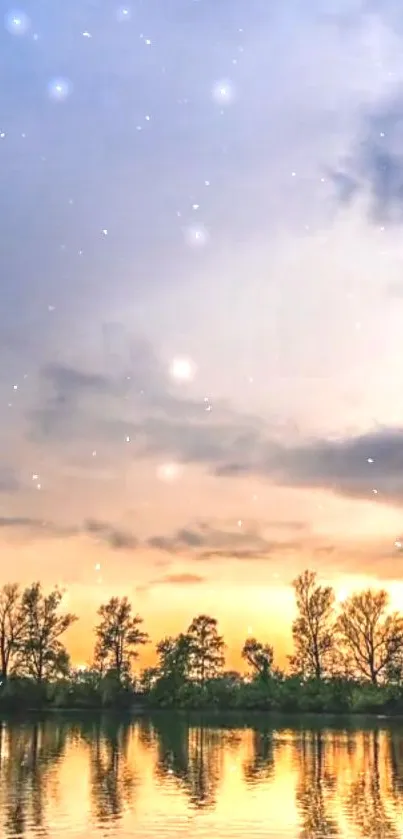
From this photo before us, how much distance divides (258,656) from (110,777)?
68.8 m

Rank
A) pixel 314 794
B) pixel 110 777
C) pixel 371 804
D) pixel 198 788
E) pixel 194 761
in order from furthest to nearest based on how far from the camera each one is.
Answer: pixel 194 761, pixel 110 777, pixel 198 788, pixel 314 794, pixel 371 804

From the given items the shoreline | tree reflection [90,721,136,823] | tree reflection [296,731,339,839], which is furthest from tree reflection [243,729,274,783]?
the shoreline

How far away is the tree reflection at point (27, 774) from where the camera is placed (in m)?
20.7

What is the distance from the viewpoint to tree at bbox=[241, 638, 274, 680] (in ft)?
314

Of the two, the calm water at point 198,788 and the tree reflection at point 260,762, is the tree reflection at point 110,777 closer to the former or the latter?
the calm water at point 198,788

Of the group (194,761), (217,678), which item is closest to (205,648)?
(217,678)

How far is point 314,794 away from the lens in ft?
87.9

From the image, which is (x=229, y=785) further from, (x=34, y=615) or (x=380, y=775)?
(x=34, y=615)

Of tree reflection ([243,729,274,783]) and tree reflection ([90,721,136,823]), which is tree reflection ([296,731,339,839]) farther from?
tree reflection ([90,721,136,823])

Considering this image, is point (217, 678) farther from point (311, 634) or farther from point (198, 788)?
point (198, 788)

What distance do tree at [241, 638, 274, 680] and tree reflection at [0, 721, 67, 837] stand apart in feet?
140

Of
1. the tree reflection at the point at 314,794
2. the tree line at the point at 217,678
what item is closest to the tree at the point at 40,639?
the tree line at the point at 217,678

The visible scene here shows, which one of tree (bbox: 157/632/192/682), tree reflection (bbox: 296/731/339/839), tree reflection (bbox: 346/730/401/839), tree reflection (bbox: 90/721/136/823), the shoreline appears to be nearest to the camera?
tree reflection (bbox: 346/730/401/839)

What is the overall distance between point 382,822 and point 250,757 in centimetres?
1861
